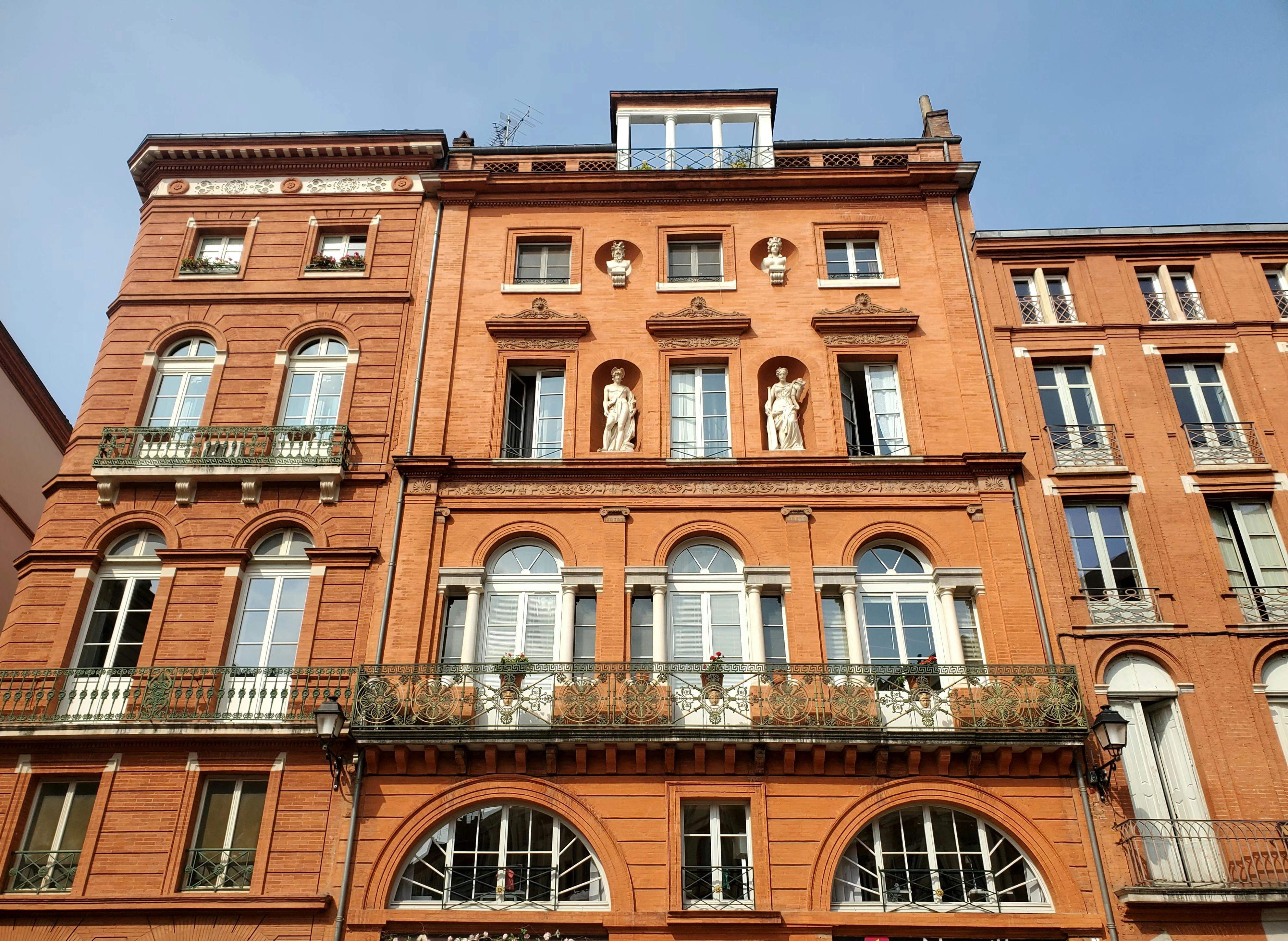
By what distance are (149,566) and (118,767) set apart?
3.97 metres

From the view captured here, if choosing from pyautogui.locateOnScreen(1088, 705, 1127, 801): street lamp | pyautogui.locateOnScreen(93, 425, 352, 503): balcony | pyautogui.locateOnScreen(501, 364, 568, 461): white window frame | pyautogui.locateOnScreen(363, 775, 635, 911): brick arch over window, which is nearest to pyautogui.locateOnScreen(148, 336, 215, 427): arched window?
pyautogui.locateOnScreen(93, 425, 352, 503): balcony

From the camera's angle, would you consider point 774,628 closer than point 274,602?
Yes

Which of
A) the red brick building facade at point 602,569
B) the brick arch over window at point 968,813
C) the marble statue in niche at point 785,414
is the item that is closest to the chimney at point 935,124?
the red brick building facade at point 602,569

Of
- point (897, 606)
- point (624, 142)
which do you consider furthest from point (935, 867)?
point (624, 142)

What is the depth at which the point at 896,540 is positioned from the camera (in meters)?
19.6

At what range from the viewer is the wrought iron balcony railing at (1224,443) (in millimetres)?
20078

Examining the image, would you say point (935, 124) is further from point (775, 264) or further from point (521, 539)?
A: point (521, 539)

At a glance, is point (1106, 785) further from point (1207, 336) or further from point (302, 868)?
point (302, 868)

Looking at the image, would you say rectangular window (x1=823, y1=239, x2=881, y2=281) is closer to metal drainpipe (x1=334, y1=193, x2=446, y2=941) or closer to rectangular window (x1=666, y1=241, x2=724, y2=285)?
rectangular window (x1=666, y1=241, x2=724, y2=285)

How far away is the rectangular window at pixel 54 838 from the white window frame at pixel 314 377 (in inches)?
302

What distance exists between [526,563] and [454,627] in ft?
5.85

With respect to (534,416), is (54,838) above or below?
below

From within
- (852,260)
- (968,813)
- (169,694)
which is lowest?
(968,813)

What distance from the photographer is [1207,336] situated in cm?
2152
